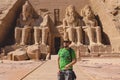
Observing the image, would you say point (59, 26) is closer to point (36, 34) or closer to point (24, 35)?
point (36, 34)

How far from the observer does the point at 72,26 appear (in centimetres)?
2311

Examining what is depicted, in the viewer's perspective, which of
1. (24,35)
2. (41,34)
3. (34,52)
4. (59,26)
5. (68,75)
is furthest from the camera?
(59,26)

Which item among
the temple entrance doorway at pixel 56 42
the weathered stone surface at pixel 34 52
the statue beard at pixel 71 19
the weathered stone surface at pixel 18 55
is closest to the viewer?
the weathered stone surface at pixel 18 55

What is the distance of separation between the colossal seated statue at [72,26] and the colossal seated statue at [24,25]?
8.74ft

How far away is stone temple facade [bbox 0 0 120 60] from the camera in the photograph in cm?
2144

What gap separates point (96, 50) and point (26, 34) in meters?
5.21

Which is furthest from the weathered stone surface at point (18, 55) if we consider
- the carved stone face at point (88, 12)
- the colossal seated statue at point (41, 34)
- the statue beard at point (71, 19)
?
the carved stone face at point (88, 12)

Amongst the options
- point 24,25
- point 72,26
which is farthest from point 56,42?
point 24,25

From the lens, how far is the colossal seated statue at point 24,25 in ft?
73.9

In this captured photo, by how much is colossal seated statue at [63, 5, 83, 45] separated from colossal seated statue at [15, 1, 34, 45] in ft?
8.74

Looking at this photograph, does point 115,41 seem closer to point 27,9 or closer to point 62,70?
point 27,9

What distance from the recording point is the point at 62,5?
25.5 metres

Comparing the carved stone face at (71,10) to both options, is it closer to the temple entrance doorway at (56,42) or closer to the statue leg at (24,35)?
the temple entrance doorway at (56,42)

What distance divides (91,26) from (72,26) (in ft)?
4.60
